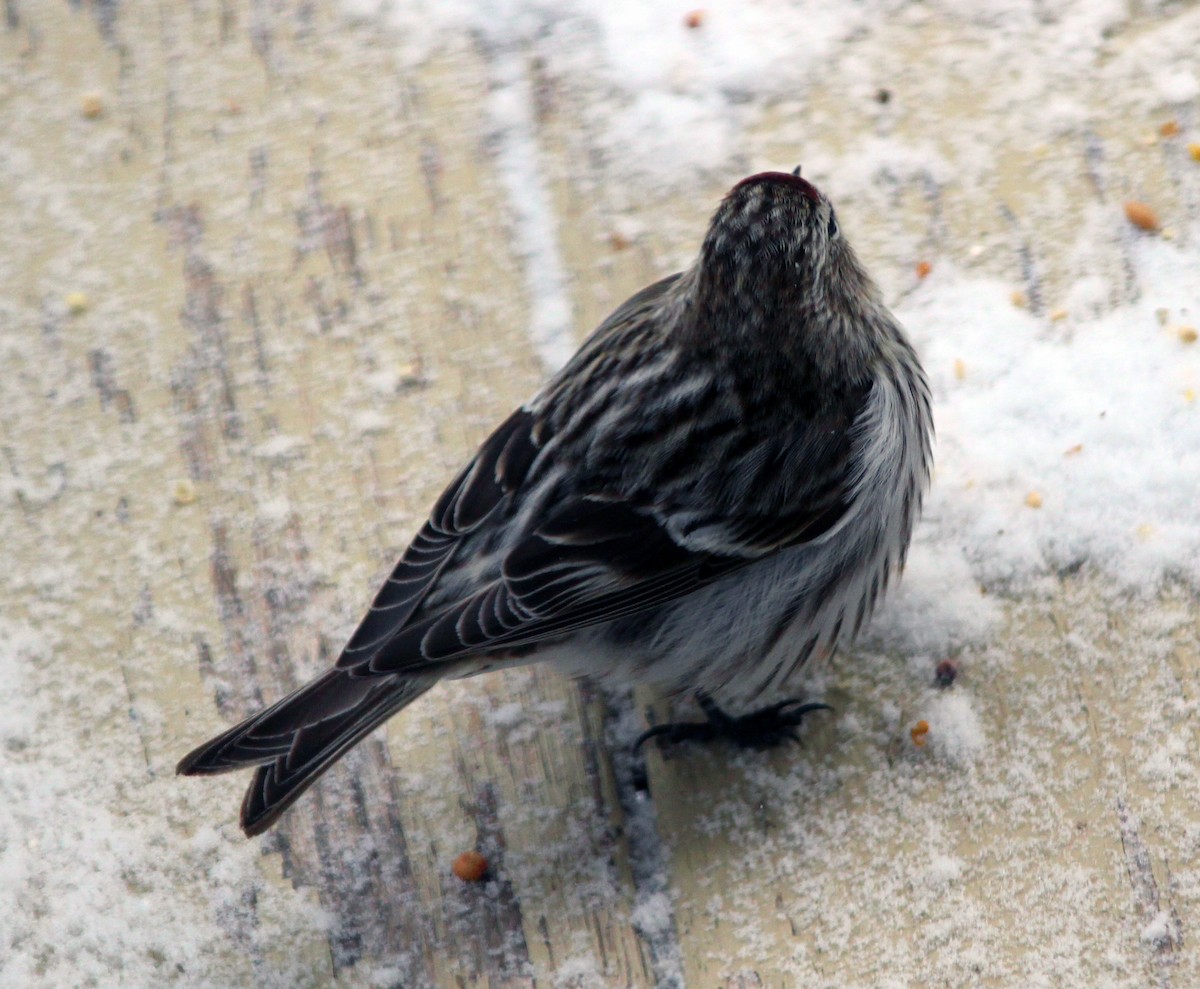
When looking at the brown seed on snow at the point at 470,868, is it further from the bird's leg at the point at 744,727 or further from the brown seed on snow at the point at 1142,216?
the brown seed on snow at the point at 1142,216

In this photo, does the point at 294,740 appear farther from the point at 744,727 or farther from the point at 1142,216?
the point at 1142,216

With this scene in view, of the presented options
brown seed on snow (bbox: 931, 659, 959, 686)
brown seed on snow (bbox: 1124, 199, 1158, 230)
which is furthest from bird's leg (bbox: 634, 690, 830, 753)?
brown seed on snow (bbox: 1124, 199, 1158, 230)

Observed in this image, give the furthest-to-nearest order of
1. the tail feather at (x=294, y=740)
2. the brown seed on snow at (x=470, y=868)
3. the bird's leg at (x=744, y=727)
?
the bird's leg at (x=744, y=727) < the brown seed on snow at (x=470, y=868) < the tail feather at (x=294, y=740)

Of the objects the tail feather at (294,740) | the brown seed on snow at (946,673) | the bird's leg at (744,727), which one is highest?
the tail feather at (294,740)

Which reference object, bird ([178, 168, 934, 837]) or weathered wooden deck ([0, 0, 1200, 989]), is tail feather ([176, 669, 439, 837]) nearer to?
bird ([178, 168, 934, 837])

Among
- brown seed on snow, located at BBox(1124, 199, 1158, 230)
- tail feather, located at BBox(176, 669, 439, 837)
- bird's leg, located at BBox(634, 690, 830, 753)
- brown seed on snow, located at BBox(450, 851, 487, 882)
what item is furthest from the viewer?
brown seed on snow, located at BBox(1124, 199, 1158, 230)

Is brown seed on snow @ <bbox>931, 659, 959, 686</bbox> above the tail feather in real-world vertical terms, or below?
below

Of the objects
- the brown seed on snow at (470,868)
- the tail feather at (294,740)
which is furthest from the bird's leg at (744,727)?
the tail feather at (294,740)
